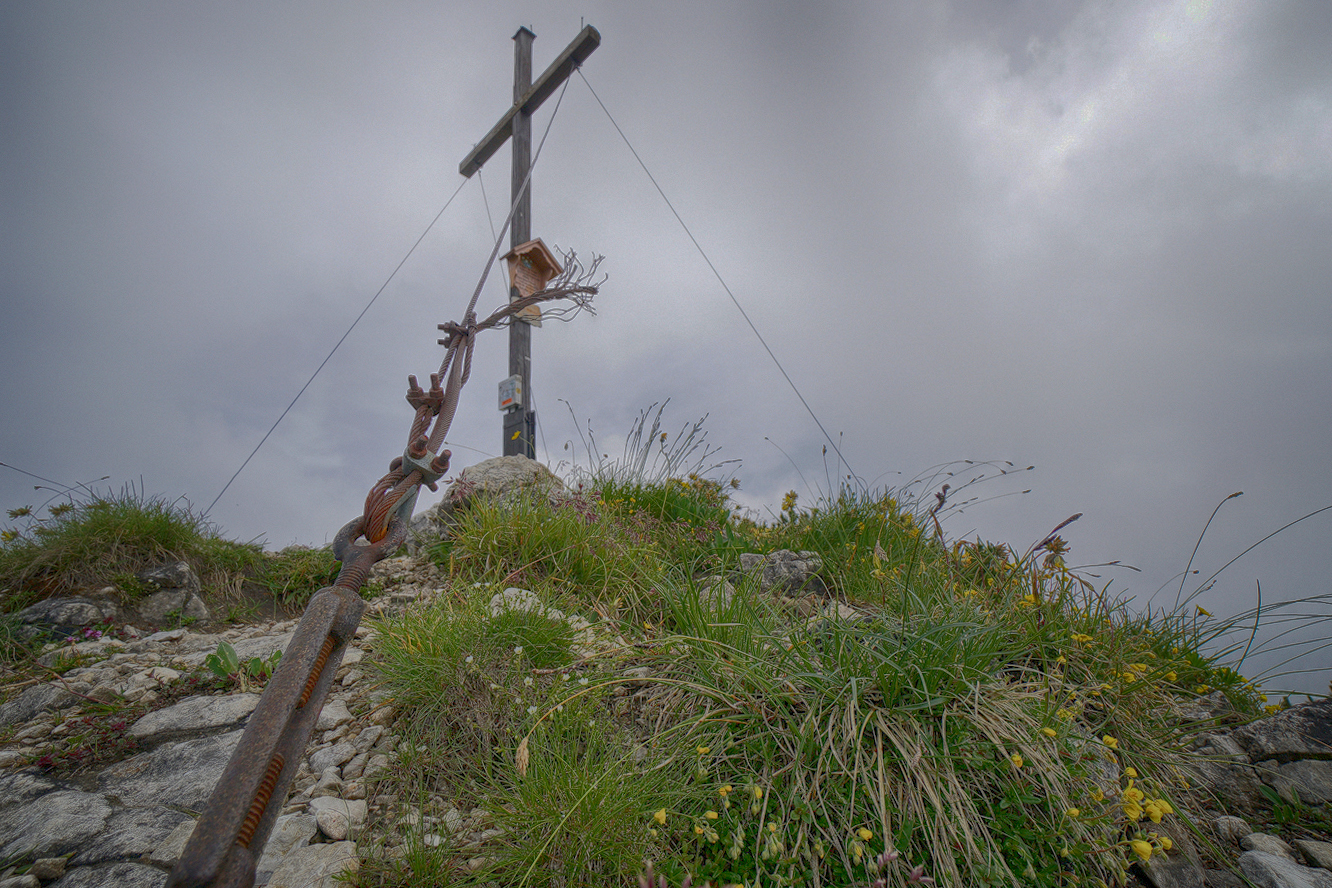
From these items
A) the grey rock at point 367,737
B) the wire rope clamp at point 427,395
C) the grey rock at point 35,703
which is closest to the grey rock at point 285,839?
the grey rock at point 367,737

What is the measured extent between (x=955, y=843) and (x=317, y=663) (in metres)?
1.95

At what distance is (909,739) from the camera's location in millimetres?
1973

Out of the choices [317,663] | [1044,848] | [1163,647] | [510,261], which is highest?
[510,261]

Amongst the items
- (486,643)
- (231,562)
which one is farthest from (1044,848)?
(231,562)

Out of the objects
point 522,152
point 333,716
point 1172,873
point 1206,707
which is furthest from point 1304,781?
point 522,152

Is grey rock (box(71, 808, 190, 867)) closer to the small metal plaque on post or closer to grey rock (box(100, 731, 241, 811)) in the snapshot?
grey rock (box(100, 731, 241, 811))

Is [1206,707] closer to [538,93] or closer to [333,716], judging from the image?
[333,716]

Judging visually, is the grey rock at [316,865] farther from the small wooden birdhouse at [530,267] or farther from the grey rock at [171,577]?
the small wooden birdhouse at [530,267]

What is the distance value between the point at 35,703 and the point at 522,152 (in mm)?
6195

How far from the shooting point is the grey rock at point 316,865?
1.70 m

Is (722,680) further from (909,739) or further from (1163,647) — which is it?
(1163,647)

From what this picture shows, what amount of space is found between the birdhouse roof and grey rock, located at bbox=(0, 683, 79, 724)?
15.5 feet

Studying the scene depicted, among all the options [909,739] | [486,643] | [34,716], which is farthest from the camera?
[34,716]

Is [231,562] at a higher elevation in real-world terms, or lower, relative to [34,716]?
higher
